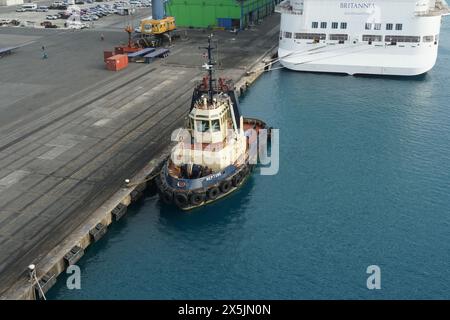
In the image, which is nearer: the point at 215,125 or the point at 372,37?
the point at 215,125

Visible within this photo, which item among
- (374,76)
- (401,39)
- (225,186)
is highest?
(401,39)

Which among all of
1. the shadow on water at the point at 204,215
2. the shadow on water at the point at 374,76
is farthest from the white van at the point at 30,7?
the shadow on water at the point at 204,215

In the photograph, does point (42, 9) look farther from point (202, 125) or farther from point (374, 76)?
point (202, 125)

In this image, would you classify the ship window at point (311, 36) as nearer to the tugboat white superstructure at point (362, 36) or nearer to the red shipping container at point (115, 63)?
the tugboat white superstructure at point (362, 36)

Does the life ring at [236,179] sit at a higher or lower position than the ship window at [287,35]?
lower

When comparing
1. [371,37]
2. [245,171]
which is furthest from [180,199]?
[371,37]

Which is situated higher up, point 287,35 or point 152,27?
point 152,27

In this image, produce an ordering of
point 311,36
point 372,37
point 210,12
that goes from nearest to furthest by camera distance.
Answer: point 372,37
point 311,36
point 210,12
